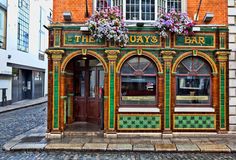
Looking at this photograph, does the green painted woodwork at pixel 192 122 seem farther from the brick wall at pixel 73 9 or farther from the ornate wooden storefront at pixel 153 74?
the brick wall at pixel 73 9

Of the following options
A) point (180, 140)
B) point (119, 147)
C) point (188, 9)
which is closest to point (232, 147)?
point (180, 140)

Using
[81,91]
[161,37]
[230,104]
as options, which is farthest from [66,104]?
[230,104]

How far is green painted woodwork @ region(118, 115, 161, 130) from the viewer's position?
33.1 feet

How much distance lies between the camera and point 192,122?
10125 mm

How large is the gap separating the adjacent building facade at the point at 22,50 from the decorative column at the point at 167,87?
15.4 m

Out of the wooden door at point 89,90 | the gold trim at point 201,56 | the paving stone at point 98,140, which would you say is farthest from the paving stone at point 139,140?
the gold trim at point 201,56

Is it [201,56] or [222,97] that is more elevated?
[201,56]

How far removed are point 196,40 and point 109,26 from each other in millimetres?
3338

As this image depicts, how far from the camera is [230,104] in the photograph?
1023 centimetres

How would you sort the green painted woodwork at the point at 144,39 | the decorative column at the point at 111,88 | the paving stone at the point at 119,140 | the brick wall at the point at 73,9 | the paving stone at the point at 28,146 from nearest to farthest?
the paving stone at the point at 28,146 < the paving stone at the point at 119,140 < the decorative column at the point at 111,88 < the green painted woodwork at the point at 144,39 < the brick wall at the point at 73,9

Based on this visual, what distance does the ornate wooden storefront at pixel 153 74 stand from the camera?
33.1ft

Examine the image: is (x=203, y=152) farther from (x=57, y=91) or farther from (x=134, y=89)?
(x=57, y=91)

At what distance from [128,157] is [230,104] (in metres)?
4.78

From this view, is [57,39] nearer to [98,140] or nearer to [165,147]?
[98,140]
